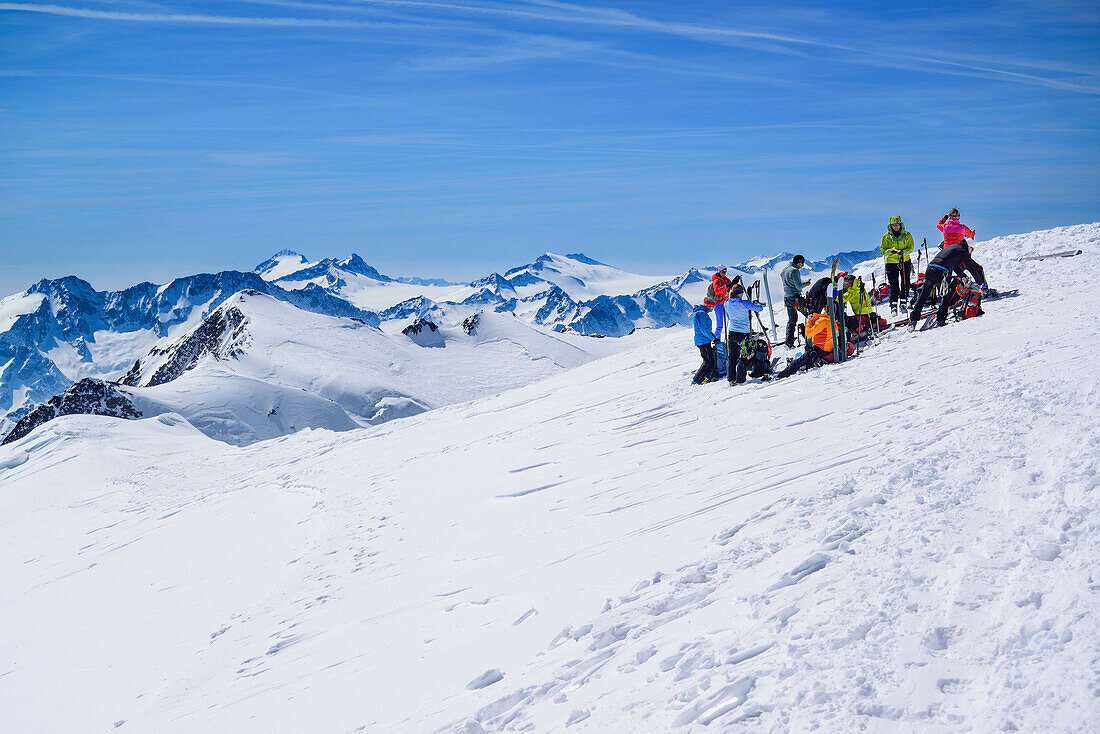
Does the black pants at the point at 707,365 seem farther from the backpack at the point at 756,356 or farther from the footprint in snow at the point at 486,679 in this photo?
the footprint in snow at the point at 486,679

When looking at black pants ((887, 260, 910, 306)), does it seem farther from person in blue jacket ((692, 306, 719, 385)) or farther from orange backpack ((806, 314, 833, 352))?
person in blue jacket ((692, 306, 719, 385))

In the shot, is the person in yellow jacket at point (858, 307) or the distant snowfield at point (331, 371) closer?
the person in yellow jacket at point (858, 307)

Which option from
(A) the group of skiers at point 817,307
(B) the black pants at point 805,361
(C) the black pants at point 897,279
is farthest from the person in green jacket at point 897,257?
(B) the black pants at point 805,361

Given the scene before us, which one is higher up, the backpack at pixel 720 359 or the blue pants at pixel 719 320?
the blue pants at pixel 719 320

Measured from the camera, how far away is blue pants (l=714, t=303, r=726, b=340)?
1516 cm

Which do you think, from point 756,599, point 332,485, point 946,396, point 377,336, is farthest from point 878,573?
point 377,336

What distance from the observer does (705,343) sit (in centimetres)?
1612

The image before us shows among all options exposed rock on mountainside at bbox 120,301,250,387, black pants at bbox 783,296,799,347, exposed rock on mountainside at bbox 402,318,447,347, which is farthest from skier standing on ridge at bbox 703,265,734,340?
exposed rock on mountainside at bbox 402,318,447,347

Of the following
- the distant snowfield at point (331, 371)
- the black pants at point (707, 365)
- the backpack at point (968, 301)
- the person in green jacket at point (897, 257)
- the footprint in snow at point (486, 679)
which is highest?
the person in green jacket at point (897, 257)

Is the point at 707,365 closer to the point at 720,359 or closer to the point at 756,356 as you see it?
the point at 720,359

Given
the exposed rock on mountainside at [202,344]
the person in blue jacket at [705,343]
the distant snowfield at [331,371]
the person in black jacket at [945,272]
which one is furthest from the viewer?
the exposed rock on mountainside at [202,344]

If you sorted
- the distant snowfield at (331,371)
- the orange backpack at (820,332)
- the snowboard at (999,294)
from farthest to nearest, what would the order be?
the distant snowfield at (331,371) < the snowboard at (999,294) < the orange backpack at (820,332)

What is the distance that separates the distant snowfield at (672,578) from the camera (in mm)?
4590

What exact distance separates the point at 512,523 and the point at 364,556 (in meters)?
2.88
